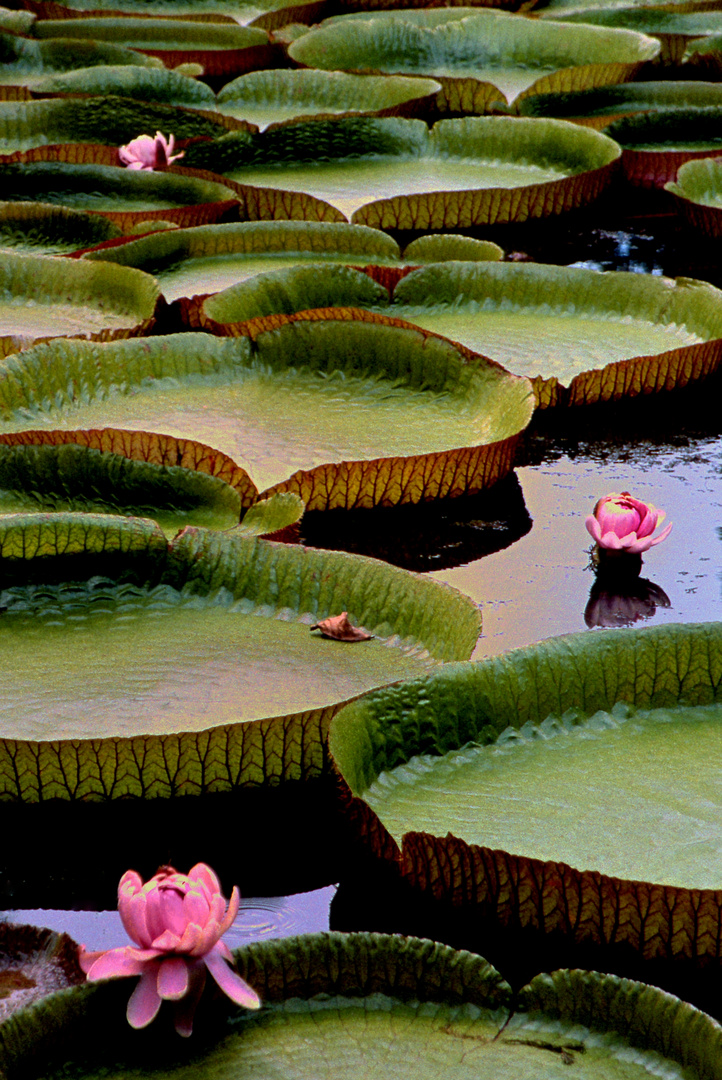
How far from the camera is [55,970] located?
58.6 inches

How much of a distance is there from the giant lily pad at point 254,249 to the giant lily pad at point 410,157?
1.70 ft

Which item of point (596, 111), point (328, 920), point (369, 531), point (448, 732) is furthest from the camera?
point (596, 111)

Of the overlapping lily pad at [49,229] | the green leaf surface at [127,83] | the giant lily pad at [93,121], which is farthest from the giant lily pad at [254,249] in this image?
the green leaf surface at [127,83]

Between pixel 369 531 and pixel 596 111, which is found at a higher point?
pixel 596 111

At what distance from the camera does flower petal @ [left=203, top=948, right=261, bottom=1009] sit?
133 cm

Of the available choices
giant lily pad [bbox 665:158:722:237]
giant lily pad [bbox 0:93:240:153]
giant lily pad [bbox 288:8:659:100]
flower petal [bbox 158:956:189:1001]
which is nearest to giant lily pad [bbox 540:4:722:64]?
giant lily pad [bbox 288:8:659:100]

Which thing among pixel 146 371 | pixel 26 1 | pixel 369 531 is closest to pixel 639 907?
pixel 369 531

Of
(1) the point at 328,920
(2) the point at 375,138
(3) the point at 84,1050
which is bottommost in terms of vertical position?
(1) the point at 328,920

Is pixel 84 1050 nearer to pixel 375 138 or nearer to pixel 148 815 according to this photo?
pixel 148 815

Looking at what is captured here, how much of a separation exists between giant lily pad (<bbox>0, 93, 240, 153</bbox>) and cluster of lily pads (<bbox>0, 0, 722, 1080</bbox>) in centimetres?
1

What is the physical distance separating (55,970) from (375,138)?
4.25 m

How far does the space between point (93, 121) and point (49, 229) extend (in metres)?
1.16

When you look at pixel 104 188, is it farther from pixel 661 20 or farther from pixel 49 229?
pixel 661 20

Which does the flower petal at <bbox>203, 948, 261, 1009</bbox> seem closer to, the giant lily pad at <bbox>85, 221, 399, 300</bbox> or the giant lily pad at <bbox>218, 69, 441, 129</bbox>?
the giant lily pad at <bbox>85, 221, 399, 300</bbox>
